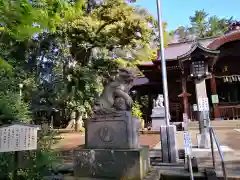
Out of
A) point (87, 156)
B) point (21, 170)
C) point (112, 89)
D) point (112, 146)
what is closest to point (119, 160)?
point (112, 146)

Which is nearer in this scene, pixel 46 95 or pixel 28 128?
pixel 28 128

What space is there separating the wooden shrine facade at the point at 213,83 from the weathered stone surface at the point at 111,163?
38.9 feet

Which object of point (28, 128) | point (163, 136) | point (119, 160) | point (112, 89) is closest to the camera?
point (28, 128)

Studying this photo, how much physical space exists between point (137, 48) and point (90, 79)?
420 centimetres

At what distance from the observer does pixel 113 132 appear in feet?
13.3

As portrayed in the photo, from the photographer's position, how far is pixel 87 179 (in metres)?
3.97

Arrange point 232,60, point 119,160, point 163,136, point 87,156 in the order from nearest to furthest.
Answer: point 119,160 → point 87,156 → point 163,136 → point 232,60

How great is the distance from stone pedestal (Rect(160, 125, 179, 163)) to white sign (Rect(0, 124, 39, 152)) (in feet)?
11.7

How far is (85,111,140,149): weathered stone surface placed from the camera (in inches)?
156

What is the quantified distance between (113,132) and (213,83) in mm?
14063

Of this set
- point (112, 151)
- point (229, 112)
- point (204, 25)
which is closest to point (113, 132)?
point (112, 151)

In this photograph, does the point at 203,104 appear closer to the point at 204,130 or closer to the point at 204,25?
the point at 204,130

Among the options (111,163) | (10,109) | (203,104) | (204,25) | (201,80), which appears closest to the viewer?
(111,163)

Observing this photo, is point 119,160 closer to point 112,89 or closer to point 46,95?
point 112,89
